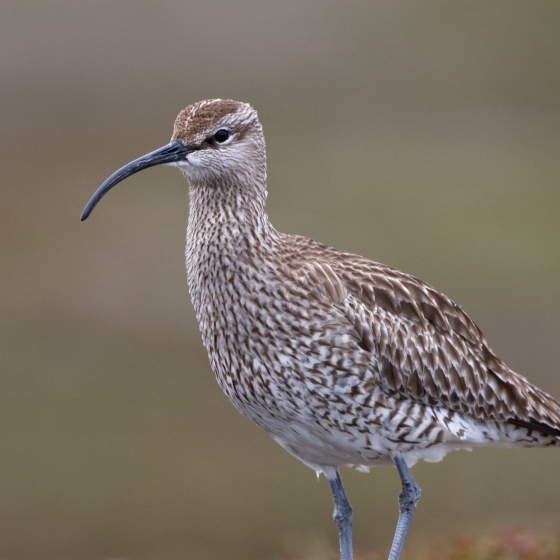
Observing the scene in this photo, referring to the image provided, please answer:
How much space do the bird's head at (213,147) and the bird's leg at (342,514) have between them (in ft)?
7.02

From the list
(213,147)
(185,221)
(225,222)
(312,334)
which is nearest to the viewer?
(312,334)

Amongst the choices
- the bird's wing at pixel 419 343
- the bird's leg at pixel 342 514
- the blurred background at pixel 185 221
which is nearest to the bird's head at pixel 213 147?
the bird's wing at pixel 419 343

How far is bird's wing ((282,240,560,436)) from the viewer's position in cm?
878

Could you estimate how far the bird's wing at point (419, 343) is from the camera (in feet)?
28.8

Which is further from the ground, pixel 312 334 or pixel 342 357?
pixel 312 334

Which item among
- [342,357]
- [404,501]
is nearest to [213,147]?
[342,357]

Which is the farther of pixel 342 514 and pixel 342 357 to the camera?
pixel 342 514

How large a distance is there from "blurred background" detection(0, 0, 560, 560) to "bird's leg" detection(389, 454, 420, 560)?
3487 millimetres

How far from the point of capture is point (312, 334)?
8.54m

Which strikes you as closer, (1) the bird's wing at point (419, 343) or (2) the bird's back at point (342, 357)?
(2) the bird's back at point (342, 357)

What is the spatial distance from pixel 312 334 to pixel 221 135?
4.68 ft

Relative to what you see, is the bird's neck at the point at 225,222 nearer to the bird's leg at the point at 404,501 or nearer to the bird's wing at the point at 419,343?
the bird's wing at the point at 419,343

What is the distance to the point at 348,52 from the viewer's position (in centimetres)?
4569

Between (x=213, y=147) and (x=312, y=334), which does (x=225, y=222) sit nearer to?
(x=213, y=147)
